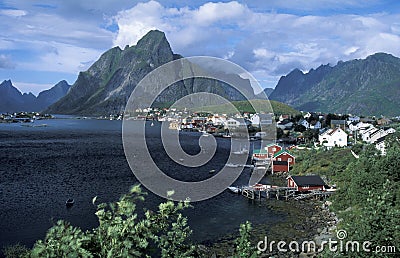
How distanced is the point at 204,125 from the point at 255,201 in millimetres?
51108

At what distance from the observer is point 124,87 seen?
530ft

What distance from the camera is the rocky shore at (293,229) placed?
12.4 metres

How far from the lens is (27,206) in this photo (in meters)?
17.6

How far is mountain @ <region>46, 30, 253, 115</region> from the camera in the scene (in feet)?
458

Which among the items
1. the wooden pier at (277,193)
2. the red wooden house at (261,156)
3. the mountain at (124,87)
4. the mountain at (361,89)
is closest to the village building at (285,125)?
the red wooden house at (261,156)

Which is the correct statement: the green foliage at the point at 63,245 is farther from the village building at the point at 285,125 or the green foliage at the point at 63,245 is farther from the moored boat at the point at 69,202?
the village building at the point at 285,125

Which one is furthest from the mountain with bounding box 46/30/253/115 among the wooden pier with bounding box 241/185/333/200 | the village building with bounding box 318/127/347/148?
the wooden pier with bounding box 241/185/333/200

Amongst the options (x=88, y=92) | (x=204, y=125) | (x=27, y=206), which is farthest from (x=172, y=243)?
(x=88, y=92)

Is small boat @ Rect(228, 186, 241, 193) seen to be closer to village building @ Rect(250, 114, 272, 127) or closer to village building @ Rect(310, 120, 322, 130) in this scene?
village building @ Rect(310, 120, 322, 130)

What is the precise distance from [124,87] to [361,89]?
10357cm

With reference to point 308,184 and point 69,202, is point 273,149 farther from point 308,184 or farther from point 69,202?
point 69,202

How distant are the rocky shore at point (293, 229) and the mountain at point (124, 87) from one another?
94.8 meters

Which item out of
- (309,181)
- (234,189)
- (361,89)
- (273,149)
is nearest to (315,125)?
(273,149)

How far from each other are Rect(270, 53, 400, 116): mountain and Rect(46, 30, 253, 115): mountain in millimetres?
42984
